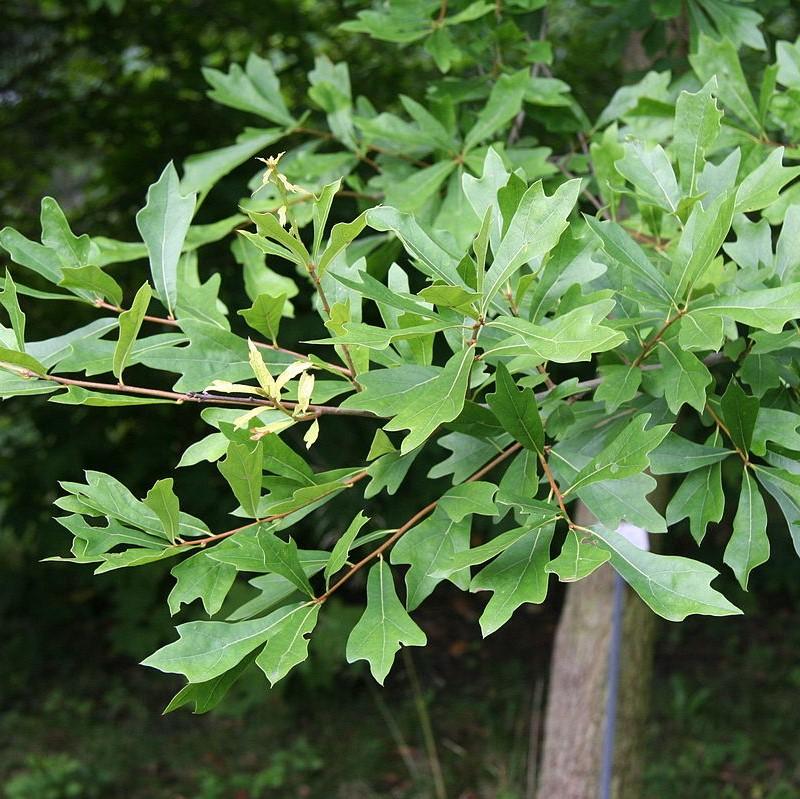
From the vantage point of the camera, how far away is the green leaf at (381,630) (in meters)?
1.03

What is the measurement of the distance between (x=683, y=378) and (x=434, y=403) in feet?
1.03

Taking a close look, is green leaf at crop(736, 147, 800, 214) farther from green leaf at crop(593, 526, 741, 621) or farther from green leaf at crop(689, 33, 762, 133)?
green leaf at crop(689, 33, 762, 133)

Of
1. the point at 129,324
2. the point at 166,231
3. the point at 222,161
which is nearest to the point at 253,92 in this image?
the point at 222,161

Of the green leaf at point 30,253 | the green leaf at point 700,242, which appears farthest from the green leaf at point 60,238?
the green leaf at point 700,242

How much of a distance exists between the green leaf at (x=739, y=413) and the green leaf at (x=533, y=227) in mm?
289

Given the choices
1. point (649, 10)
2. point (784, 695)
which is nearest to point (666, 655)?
point (784, 695)

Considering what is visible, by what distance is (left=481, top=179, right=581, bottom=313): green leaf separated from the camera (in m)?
0.96

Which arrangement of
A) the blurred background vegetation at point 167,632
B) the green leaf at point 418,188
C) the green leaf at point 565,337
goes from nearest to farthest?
the green leaf at point 565,337
the green leaf at point 418,188
the blurred background vegetation at point 167,632

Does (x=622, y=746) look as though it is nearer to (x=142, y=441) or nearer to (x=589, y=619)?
(x=589, y=619)

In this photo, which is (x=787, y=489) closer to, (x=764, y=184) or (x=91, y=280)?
(x=764, y=184)

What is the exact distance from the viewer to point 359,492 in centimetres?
362

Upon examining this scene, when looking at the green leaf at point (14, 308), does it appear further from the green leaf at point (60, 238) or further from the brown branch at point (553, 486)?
the brown branch at point (553, 486)

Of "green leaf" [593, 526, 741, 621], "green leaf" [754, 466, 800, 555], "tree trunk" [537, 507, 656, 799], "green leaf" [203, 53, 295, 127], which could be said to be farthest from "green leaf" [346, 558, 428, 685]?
"tree trunk" [537, 507, 656, 799]

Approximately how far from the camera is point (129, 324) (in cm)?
101
